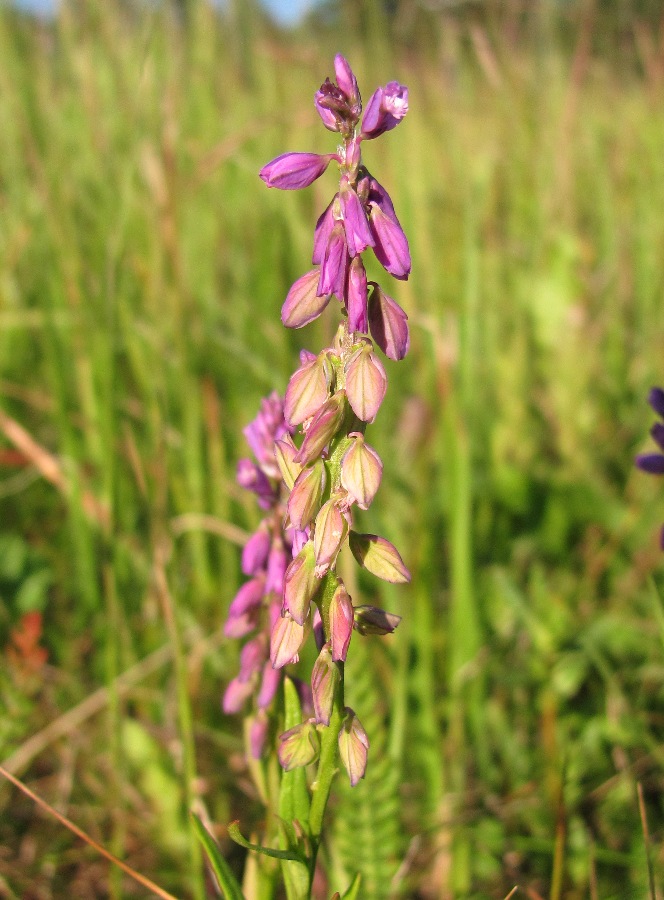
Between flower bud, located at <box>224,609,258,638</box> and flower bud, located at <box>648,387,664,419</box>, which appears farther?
flower bud, located at <box>648,387,664,419</box>

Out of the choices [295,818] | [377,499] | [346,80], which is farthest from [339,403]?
[377,499]

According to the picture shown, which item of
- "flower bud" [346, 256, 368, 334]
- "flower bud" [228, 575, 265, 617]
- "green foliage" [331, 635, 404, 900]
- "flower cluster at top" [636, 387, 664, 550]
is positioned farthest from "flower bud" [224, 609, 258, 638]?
"flower cluster at top" [636, 387, 664, 550]

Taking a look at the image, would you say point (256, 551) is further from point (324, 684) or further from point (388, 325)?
point (388, 325)

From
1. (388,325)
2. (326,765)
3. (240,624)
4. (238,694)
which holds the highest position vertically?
(388,325)

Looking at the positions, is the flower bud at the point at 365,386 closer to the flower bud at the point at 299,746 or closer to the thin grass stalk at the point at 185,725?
the flower bud at the point at 299,746

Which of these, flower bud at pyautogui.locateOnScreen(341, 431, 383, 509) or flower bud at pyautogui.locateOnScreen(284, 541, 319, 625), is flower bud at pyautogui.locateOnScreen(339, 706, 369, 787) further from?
flower bud at pyautogui.locateOnScreen(341, 431, 383, 509)

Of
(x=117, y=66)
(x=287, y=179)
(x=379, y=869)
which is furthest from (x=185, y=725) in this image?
(x=117, y=66)

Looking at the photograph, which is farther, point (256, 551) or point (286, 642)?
point (256, 551)
